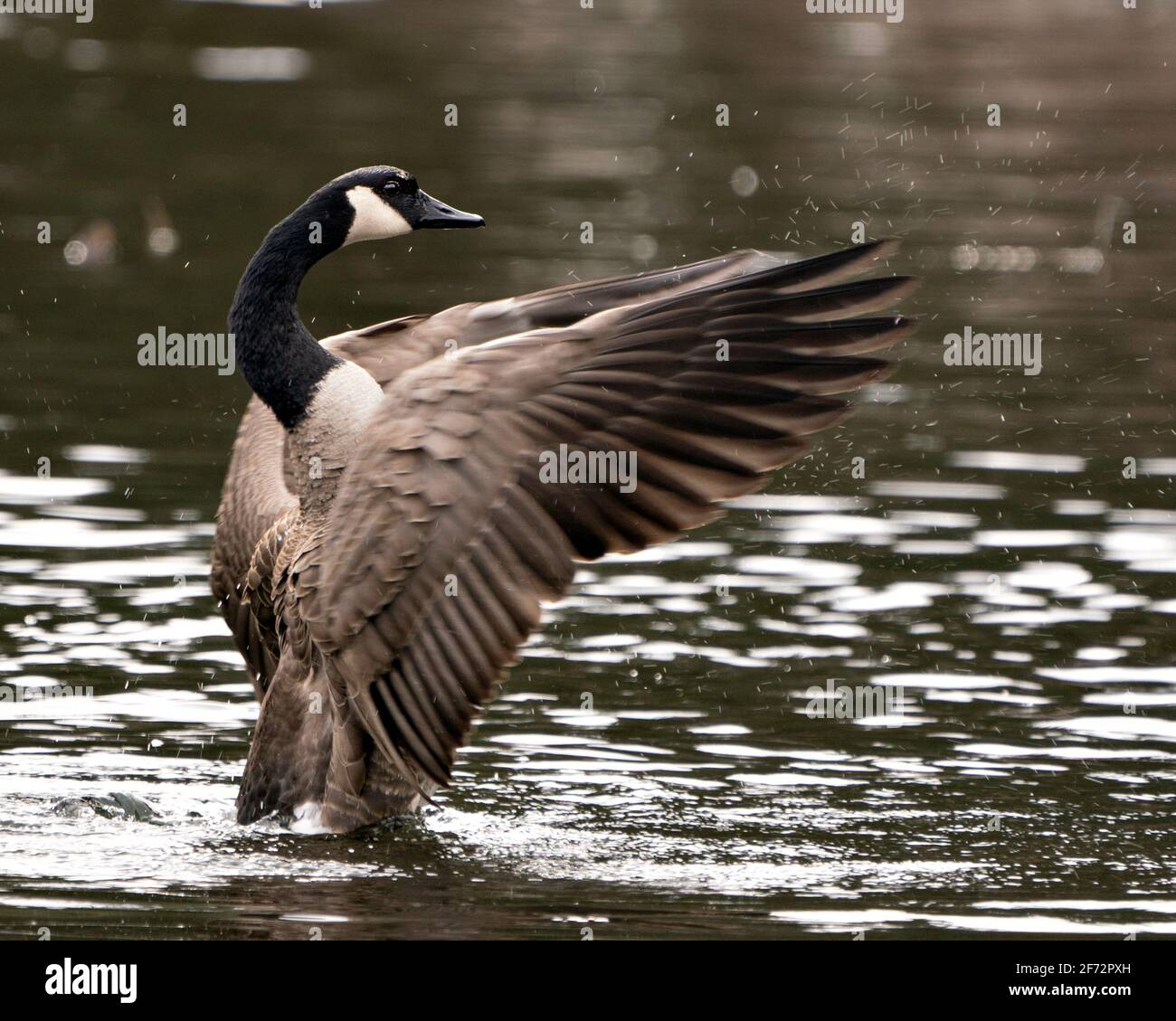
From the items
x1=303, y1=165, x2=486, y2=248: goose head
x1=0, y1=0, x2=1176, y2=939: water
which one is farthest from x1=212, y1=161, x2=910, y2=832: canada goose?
x1=0, y1=0, x2=1176, y2=939: water

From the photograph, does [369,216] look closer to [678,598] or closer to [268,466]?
[268,466]

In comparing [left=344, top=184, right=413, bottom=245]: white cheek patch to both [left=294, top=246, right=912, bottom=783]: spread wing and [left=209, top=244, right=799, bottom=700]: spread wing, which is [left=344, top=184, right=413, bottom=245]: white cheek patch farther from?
[left=294, top=246, right=912, bottom=783]: spread wing

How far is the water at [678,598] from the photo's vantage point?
7449mm

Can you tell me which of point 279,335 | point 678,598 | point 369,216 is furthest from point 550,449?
point 678,598

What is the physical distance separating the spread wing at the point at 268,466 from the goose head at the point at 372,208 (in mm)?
423

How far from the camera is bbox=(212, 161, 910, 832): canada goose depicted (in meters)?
7.20

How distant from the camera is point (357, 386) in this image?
26.7ft

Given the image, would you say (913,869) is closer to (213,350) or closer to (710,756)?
(710,756)

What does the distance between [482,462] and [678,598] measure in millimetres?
3691

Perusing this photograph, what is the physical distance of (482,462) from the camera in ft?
24.2

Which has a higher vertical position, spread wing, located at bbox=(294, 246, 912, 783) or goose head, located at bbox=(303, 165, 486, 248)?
goose head, located at bbox=(303, 165, 486, 248)

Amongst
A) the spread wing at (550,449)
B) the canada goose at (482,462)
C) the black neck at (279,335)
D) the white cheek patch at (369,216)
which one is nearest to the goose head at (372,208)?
the white cheek patch at (369,216)

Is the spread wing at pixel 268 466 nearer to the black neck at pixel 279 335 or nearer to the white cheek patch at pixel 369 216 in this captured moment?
the white cheek patch at pixel 369 216
